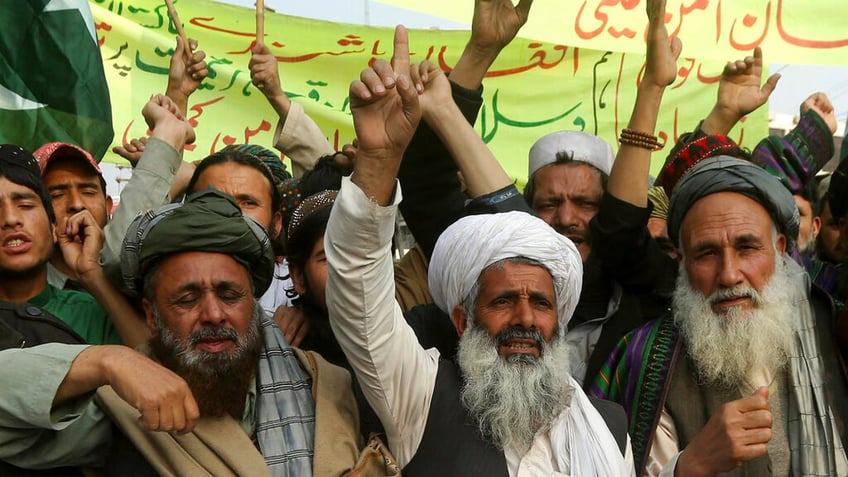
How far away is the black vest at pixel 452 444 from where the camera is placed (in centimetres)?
305

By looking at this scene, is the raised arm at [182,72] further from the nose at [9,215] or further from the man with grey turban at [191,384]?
the man with grey turban at [191,384]

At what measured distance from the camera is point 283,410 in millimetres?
3125

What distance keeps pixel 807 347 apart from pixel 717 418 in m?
0.65

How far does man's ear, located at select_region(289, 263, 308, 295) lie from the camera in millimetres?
3855

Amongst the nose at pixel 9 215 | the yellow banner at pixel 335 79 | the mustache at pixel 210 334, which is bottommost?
the mustache at pixel 210 334

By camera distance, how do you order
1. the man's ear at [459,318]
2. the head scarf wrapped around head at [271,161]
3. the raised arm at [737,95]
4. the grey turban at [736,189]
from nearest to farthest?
the man's ear at [459,318] < the grey turban at [736,189] < the raised arm at [737,95] < the head scarf wrapped around head at [271,161]

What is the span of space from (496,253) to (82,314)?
1.35 meters

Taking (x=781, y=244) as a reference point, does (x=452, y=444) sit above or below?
below

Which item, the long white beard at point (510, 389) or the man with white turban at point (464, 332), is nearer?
the man with white turban at point (464, 332)

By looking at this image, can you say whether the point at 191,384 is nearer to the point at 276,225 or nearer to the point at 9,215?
the point at 9,215

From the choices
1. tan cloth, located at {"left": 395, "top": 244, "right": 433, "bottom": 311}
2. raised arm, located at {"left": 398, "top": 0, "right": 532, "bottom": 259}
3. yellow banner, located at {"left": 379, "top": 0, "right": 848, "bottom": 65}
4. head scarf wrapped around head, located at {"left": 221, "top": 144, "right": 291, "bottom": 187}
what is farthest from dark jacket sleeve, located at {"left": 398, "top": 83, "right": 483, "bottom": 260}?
yellow banner, located at {"left": 379, "top": 0, "right": 848, "bottom": 65}

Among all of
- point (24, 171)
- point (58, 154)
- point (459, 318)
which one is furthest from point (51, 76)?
point (459, 318)

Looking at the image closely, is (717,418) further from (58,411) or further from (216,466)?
(58,411)

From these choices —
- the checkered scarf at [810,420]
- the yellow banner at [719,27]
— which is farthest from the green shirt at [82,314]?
the yellow banner at [719,27]
